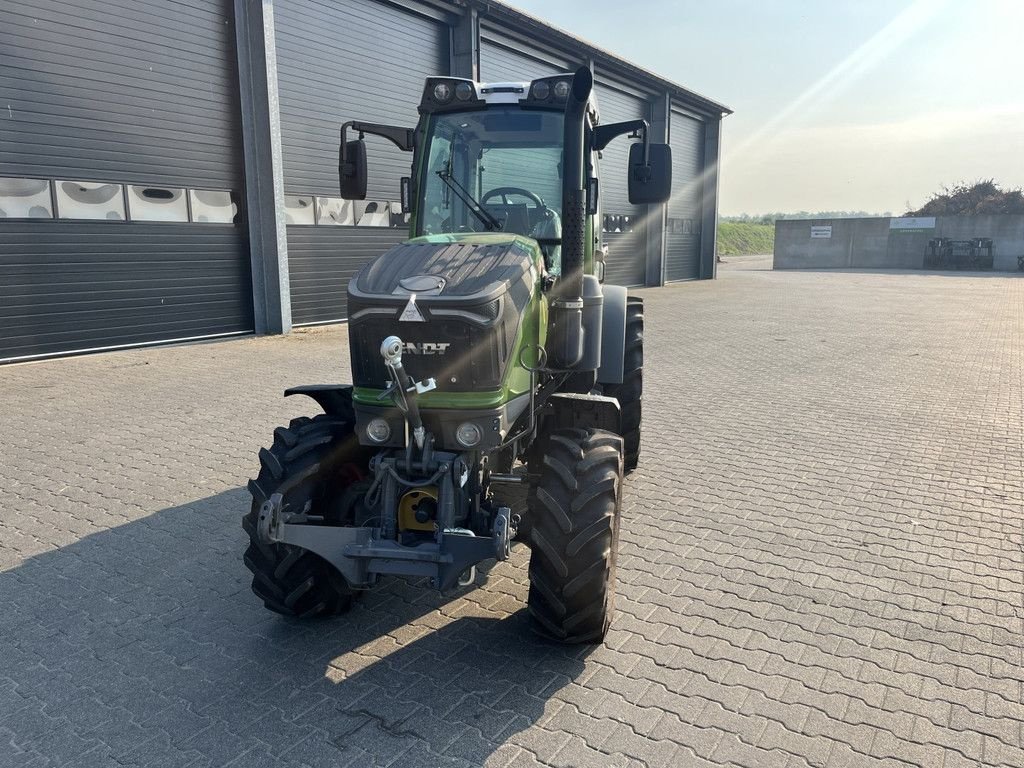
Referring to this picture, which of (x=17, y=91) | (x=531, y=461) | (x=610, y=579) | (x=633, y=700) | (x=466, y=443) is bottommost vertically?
(x=633, y=700)

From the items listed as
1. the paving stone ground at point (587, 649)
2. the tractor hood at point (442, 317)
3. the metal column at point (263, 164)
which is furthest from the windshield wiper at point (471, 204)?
the metal column at point (263, 164)

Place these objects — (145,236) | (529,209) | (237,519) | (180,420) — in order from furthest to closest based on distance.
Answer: (145,236) → (180,420) → (237,519) → (529,209)

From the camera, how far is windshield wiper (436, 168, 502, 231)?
14.8 ft

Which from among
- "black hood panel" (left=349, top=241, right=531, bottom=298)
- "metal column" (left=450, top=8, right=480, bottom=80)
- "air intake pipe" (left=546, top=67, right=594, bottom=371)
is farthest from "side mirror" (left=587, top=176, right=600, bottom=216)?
"metal column" (left=450, top=8, right=480, bottom=80)

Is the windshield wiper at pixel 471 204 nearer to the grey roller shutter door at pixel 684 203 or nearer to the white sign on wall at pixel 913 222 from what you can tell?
the grey roller shutter door at pixel 684 203

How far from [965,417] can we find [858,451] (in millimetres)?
1998

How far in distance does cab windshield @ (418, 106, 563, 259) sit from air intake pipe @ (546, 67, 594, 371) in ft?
2.28

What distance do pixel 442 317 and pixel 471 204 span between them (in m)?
1.55

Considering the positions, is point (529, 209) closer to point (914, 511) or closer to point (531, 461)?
point (531, 461)

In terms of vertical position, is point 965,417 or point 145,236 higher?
point 145,236

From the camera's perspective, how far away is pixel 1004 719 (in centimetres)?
292

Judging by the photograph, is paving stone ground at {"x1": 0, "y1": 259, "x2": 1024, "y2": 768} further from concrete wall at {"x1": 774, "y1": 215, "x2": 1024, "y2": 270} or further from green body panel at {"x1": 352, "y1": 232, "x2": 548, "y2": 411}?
concrete wall at {"x1": 774, "y1": 215, "x2": 1024, "y2": 270}

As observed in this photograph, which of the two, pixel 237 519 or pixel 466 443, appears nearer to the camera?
pixel 466 443

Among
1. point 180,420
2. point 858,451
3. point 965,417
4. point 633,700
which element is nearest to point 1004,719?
point 633,700
